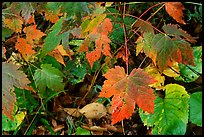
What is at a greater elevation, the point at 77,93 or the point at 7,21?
the point at 7,21

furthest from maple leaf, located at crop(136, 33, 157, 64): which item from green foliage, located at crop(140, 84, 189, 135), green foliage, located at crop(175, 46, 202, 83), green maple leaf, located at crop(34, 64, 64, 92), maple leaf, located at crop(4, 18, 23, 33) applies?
maple leaf, located at crop(4, 18, 23, 33)

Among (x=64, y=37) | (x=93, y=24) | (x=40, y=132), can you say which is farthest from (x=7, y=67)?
(x=40, y=132)

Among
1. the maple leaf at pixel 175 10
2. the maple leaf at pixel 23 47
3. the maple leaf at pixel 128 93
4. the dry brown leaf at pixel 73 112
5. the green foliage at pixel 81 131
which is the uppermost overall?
the maple leaf at pixel 175 10

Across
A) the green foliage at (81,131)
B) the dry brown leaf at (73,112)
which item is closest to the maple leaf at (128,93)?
the green foliage at (81,131)

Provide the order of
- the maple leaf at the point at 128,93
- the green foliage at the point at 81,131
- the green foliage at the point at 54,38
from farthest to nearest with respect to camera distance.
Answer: the green foliage at the point at 81,131 < the green foliage at the point at 54,38 < the maple leaf at the point at 128,93

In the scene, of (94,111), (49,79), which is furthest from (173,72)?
(49,79)

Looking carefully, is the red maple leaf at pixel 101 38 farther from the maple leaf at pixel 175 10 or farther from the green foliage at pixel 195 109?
the green foliage at pixel 195 109

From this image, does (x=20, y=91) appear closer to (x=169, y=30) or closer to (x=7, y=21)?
(x=7, y=21)
